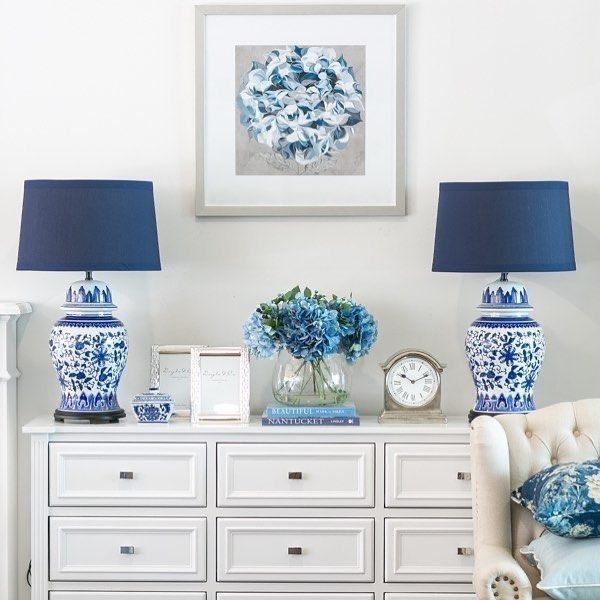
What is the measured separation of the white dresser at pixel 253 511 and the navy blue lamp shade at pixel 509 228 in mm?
515

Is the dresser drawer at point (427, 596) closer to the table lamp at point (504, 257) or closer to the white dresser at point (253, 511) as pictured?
the white dresser at point (253, 511)

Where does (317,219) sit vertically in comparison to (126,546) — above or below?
above

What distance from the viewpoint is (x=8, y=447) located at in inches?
125

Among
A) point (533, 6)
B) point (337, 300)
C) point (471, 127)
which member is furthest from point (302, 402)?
point (533, 6)

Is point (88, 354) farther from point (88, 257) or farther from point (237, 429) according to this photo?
point (237, 429)

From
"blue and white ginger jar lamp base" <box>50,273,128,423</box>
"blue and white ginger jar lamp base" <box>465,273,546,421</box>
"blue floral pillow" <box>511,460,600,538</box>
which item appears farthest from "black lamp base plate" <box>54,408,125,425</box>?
"blue floral pillow" <box>511,460,600,538</box>

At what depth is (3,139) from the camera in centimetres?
322

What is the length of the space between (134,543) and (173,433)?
33 cm

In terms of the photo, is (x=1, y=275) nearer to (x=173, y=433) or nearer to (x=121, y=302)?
(x=121, y=302)

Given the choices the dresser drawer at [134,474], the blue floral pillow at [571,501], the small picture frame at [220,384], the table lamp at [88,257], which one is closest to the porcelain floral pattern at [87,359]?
the table lamp at [88,257]

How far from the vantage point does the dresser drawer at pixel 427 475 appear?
9.61ft

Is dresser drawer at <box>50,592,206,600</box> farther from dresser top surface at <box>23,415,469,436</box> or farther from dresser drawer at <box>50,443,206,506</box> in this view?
dresser top surface at <box>23,415,469,436</box>

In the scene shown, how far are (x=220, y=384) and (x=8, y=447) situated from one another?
0.70 meters

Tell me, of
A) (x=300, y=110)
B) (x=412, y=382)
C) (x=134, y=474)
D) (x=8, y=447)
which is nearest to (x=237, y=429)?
(x=134, y=474)
